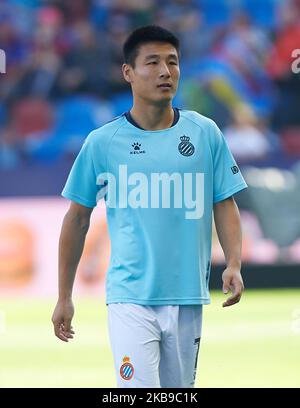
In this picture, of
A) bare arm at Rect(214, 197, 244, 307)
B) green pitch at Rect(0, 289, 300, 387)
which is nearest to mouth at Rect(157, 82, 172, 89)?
bare arm at Rect(214, 197, 244, 307)

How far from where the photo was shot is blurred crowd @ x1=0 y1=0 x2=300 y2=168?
1569cm

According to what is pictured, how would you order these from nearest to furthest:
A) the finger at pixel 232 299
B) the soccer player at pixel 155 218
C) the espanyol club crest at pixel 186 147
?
the finger at pixel 232 299, the soccer player at pixel 155 218, the espanyol club crest at pixel 186 147

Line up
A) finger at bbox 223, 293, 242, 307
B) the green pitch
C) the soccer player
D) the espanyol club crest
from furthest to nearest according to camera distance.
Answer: the green pitch < the espanyol club crest < the soccer player < finger at bbox 223, 293, 242, 307

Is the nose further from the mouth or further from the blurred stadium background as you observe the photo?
the blurred stadium background

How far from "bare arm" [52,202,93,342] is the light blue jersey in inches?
3.2

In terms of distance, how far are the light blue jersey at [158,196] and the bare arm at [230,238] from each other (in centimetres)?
6

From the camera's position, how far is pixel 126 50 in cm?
539

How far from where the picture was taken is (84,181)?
5254 millimetres

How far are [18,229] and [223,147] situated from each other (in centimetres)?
862

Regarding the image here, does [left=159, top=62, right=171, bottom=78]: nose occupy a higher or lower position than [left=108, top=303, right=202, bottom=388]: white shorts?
higher

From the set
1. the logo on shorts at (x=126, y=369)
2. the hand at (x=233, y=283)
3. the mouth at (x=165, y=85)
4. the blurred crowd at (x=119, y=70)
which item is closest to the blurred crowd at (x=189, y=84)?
the blurred crowd at (x=119, y=70)

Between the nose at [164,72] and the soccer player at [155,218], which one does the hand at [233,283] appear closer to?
the soccer player at [155,218]

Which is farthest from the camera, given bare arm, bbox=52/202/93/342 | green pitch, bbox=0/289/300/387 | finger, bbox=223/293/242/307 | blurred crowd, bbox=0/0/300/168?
blurred crowd, bbox=0/0/300/168

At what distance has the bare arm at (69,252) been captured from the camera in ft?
17.3
